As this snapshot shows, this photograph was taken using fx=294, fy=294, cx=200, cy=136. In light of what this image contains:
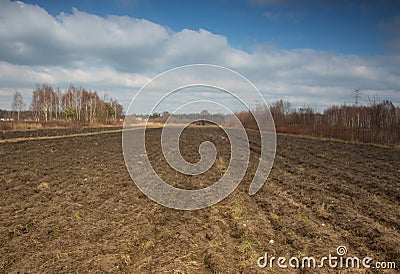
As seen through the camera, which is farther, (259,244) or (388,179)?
(388,179)

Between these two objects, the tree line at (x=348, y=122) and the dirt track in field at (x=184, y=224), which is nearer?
the dirt track in field at (x=184, y=224)

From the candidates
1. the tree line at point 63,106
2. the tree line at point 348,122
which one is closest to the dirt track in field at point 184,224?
the tree line at point 348,122

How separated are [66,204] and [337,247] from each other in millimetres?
6486

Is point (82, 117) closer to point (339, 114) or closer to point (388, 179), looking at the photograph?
point (339, 114)

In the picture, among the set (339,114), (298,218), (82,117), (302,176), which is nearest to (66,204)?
(298,218)

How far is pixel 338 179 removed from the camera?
37.1 feet

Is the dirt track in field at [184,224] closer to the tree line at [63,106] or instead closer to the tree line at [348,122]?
the tree line at [348,122]

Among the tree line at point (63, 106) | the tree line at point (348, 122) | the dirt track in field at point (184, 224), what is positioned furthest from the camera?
the tree line at point (63, 106)

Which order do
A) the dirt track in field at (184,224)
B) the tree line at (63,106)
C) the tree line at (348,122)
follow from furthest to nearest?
the tree line at (63,106)
the tree line at (348,122)
the dirt track in field at (184,224)

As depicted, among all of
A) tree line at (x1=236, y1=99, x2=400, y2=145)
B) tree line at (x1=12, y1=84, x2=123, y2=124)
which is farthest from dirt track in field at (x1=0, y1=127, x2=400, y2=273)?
tree line at (x1=12, y1=84, x2=123, y2=124)

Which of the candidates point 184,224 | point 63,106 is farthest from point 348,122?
point 63,106

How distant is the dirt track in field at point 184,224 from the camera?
481cm

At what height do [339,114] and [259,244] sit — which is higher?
[339,114]

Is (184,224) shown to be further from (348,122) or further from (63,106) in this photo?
(63,106)
